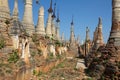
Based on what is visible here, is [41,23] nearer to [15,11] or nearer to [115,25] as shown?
[15,11]

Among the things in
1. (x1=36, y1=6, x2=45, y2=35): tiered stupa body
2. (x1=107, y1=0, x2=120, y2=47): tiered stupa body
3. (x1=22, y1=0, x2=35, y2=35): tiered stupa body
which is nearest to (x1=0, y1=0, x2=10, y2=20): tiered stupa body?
(x1=22, y1=0, x2=35, y2=35): tiered stupa body

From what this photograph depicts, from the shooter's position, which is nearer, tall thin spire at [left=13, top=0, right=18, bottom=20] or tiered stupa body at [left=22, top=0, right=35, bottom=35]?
tall thin spire at [left=13, top=0, right=18, bottom=20]

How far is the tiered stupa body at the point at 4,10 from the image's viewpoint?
45.8 feet

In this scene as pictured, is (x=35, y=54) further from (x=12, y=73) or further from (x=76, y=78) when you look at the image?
(x=12, y=73)

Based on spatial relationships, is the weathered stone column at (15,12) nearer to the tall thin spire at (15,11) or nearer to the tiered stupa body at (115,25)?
the tall thin spire at (15,11)

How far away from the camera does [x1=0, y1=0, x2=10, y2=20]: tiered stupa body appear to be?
1395 centimetres

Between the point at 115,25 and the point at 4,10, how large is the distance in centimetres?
710

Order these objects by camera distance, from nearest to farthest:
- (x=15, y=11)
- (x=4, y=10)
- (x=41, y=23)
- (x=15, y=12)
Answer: (x=4, y=10) → (x=15, y=12) → (x=15, y=11) → (x=41, y=23)

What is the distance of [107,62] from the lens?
14625 mm

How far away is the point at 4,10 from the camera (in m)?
14.2

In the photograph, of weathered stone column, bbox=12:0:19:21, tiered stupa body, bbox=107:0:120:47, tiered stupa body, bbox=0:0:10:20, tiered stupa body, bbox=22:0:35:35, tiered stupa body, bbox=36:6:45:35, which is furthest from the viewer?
tiered stupa body, bbox=36:6:45:35

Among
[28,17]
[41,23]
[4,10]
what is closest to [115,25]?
[4,10]

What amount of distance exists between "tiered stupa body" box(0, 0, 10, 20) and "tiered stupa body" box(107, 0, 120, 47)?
6.72 metres

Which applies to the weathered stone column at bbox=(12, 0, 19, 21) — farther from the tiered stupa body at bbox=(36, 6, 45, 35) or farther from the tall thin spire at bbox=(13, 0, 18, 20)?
the tiered stupa body at bbox=(36, 6, 45, 35)
